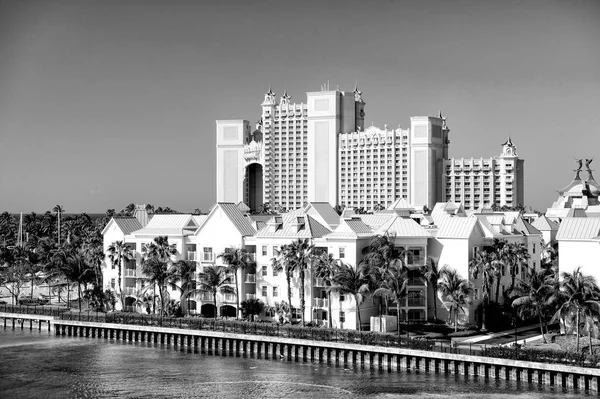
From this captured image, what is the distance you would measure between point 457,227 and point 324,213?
51.2 feet

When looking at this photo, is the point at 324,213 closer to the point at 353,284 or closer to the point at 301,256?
the point at 301,256

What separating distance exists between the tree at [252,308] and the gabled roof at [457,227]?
18.3 m

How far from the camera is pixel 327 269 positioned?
80.6 m

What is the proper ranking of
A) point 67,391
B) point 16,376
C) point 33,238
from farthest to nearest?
point 33,238, point 16,376, point 67,391

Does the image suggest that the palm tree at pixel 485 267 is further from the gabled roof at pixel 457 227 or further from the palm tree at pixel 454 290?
the gabled roof at pixel 457 227

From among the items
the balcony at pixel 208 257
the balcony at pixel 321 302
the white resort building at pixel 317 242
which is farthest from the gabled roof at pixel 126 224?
the balcony at pixel 321 302

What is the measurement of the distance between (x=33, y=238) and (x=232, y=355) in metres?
97.5

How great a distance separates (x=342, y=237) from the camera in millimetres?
83062

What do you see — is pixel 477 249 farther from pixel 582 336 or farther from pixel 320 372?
pixel 320 372

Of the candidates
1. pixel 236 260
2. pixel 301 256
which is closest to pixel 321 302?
pixel 301 256

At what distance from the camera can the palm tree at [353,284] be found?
256 feet

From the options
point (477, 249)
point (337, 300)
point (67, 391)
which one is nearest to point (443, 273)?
point (477, 249)

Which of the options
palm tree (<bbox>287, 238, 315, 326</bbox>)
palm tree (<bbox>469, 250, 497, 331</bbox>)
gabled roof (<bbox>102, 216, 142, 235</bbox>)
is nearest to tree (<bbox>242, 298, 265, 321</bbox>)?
palm tree (<bbox>287, 238, 315, 326</bbox>)

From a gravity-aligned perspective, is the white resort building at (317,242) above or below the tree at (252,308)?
above
